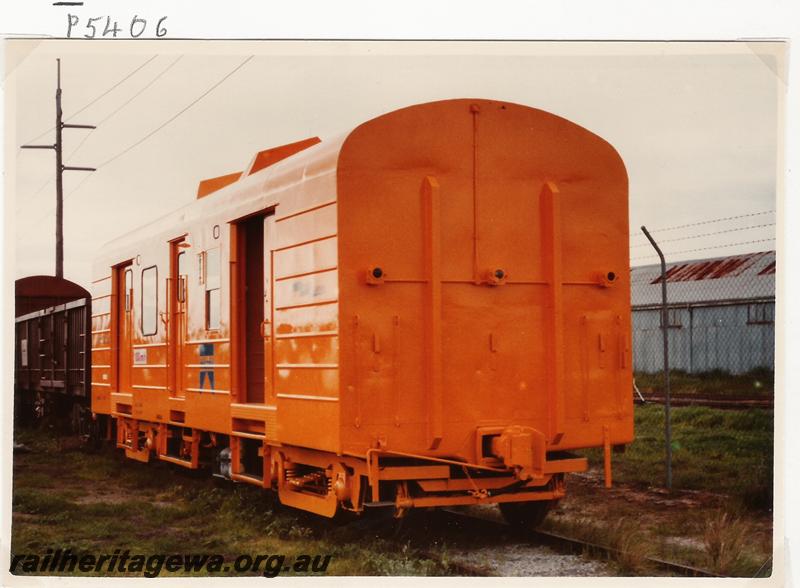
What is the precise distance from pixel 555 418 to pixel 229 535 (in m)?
3.38

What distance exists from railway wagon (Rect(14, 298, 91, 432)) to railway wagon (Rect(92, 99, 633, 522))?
28.3ft

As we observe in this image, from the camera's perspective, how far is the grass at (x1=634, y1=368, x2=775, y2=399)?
903cm

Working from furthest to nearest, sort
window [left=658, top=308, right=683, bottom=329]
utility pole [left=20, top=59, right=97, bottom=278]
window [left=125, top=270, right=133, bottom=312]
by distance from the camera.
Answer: window [left=658, top=308, right=683, bottom=329], window [left=125, top=270, right=133, bottom=312], utility pole [left=20, top=59, right=97, bottom=278]

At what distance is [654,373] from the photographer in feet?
60.7

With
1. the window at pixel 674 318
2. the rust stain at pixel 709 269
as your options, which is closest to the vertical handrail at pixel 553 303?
A: the rust stain at pixel 709 269

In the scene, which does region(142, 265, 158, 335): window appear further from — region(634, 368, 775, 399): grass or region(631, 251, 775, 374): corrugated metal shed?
region(631, 251, 775, 374): corrugated metal shed

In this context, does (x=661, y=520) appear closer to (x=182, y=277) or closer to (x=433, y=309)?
(x=433, y=309)

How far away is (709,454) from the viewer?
1158 cm

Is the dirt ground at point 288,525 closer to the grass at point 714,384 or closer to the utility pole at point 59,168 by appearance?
the grass at point 714,384

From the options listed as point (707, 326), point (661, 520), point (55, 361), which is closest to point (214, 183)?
point (661, 520)

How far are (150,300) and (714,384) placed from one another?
8010 millimetres

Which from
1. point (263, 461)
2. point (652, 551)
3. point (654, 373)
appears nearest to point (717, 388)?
point (654, 373)

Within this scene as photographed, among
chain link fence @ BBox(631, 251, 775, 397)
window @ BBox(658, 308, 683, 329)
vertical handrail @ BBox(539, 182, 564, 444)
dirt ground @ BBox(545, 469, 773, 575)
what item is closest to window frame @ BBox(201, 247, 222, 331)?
vertical handrail @ BBox(539, 182, 564, 444)

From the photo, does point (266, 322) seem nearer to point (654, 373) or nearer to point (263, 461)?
point (263, 461)
